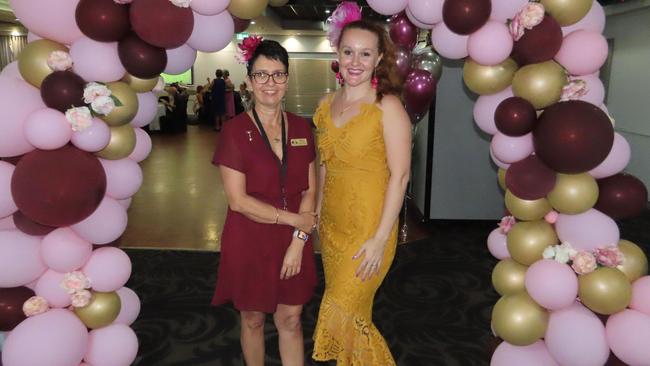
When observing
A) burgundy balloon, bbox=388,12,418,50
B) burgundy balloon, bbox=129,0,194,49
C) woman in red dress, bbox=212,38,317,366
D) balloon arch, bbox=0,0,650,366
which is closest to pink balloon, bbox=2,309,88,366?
balloon arch, bbox=0,0,650,366

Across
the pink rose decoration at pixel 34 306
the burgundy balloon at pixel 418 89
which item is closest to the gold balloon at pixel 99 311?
the pink rose decoration at pixel 34 306

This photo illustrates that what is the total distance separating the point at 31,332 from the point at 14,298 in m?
0.15

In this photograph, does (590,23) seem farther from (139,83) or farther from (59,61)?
(59,61)

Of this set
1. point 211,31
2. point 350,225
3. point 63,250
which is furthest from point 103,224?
point 350,225

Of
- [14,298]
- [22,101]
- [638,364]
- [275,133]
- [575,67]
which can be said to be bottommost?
[638,364]

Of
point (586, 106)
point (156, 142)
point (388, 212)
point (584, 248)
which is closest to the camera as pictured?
point (586, 106)

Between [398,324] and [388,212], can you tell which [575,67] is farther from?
[398,324]

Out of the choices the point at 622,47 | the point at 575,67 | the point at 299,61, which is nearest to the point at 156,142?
the point at 299,61

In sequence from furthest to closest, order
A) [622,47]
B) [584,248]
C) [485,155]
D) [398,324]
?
1. [622,47]
2. [485,155]
3. [398,324]
4. [584,248]

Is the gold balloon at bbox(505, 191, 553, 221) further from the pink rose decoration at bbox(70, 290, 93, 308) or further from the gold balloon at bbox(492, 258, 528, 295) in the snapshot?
the pink rose decoration at bbox(70, 290, 93, 308)

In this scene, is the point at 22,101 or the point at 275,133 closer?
the point at 22,101

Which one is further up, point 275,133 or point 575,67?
point 575,67

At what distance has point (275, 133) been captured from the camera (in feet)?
6.37

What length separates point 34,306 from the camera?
1.73m
